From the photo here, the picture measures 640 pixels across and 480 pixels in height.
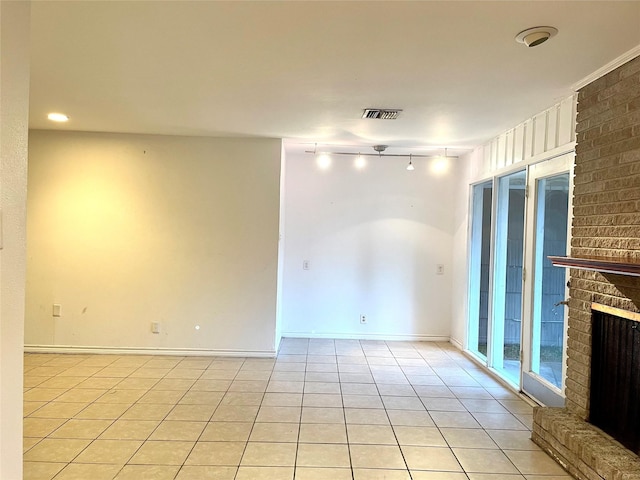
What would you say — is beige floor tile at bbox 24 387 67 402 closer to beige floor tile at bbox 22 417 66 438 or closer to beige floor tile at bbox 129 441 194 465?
beige floor tile at bbox 22 417 66 438

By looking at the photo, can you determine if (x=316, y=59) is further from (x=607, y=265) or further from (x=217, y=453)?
(x=217, y=453)

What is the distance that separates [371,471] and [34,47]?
3126 mm

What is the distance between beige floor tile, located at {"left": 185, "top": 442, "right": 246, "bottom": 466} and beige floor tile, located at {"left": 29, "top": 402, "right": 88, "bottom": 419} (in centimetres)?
Answer: 117

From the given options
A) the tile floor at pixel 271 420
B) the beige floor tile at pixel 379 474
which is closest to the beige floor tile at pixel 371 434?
the tile floor at pixel 271 420

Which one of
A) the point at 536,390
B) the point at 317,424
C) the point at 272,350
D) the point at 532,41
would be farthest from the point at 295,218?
the point at 532,41

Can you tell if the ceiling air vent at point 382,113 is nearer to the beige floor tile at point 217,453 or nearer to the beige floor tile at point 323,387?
the beige floor tile at point 323,387

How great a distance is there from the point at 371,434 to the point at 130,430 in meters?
1.65

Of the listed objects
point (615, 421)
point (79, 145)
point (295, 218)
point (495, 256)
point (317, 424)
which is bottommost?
point (317, 424)

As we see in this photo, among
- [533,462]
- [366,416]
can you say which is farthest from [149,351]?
[533,462]

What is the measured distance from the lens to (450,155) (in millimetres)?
5367

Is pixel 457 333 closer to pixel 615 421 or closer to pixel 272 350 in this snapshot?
pixel 272 350

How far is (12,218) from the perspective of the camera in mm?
1492

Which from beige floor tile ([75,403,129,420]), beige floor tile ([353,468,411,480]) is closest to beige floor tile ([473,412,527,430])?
beige floor tile ([353,468,411,480])

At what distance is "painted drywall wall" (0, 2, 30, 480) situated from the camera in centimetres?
144
